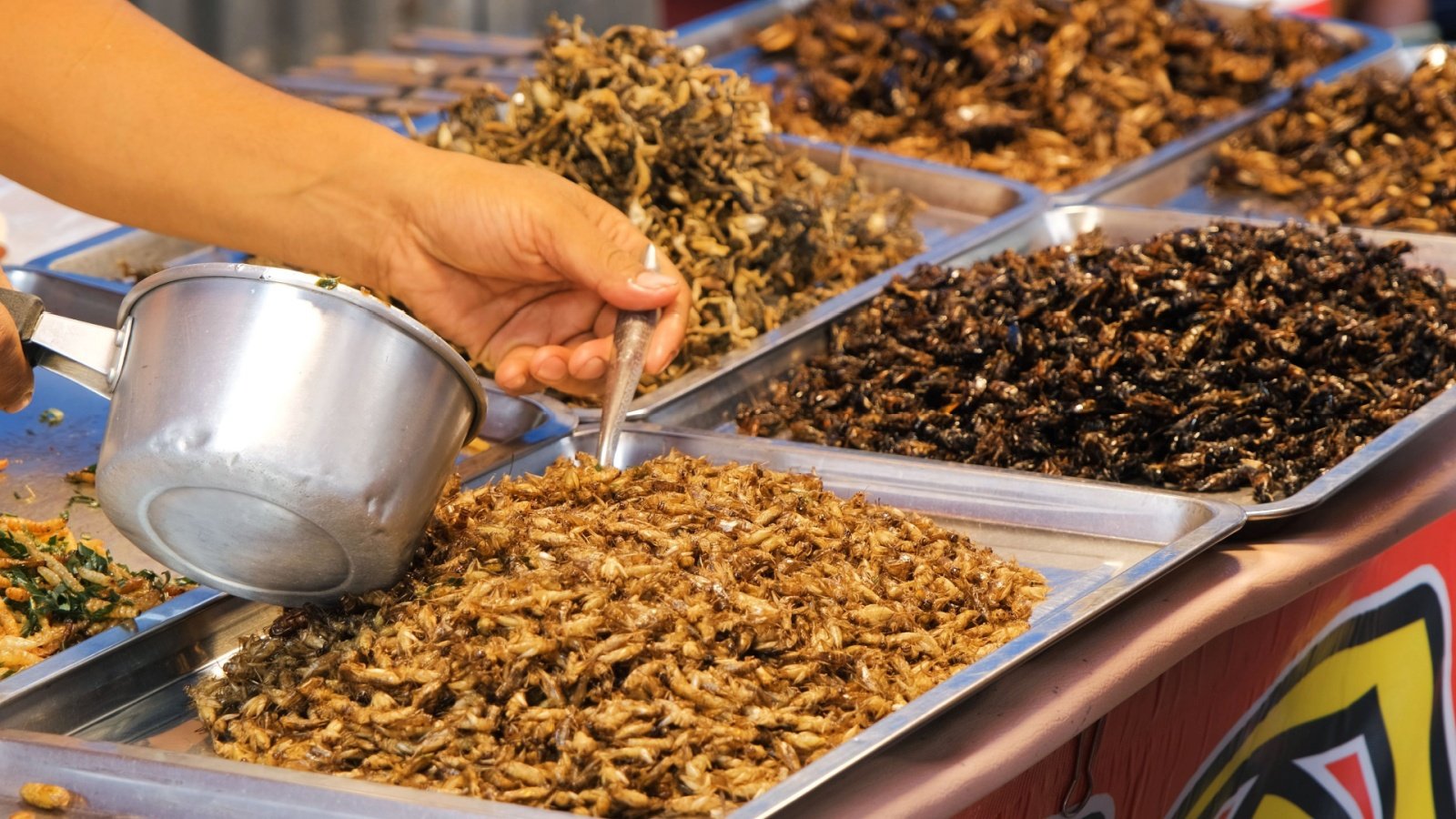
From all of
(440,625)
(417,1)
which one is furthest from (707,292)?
(417,1)

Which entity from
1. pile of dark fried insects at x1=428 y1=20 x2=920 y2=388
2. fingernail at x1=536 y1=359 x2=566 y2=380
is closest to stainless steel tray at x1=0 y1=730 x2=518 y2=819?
fingernail at x1=536 y1=359 x2=566 y2=380

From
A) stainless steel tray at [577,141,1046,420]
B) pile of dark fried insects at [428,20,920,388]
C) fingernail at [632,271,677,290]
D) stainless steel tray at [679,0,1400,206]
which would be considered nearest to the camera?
fingernail at [632,271,677,290]

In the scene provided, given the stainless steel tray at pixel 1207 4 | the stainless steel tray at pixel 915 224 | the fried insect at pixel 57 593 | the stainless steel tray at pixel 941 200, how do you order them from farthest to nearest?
the stainless steel tray at pixel 1207 4 < the stainless steel tray at pixel 941 200 < the stainless steel tray at pixel 915 224 < the fried insect at pixel 57 593

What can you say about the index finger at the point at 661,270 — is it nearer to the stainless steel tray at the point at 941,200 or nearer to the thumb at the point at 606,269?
the thumb at the point at 606,269

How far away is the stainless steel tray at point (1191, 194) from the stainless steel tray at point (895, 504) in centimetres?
149

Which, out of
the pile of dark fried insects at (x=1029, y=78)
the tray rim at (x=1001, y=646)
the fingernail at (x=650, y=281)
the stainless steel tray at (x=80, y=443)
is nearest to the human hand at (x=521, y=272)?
the fingernail at (x=650, y=281)

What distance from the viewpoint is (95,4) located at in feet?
7.71

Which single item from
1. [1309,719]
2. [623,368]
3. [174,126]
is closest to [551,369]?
[623,368]

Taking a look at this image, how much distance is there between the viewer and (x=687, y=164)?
300 centimetres

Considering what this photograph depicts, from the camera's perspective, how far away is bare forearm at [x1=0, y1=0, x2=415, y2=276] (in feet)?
7.60

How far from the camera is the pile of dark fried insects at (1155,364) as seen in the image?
240 centimetres

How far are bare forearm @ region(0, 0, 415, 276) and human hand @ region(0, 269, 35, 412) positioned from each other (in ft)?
2.14

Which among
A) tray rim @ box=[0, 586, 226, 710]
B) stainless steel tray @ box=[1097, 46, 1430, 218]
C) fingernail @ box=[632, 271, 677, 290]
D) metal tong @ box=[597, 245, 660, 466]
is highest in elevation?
stainless steel tray @ box=[1097, 46, 1430, 218]

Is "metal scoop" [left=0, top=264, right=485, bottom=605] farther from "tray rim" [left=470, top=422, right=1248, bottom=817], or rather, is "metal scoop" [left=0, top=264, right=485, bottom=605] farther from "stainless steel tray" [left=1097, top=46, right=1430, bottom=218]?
"stainless steel tray" [left=1097, top=46, right=1430, bottom=218]
